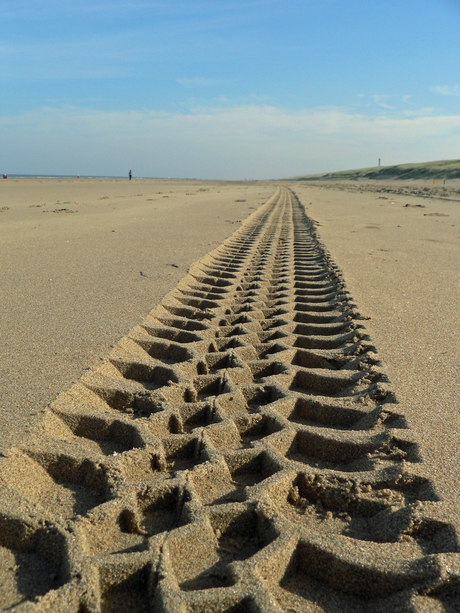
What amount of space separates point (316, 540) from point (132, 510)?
1.66ft

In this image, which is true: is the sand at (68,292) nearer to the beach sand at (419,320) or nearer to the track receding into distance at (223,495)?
the track receding into distance at (223,495)

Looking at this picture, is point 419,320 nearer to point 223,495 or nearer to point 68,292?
point 223,495

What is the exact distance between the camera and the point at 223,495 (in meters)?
1.48

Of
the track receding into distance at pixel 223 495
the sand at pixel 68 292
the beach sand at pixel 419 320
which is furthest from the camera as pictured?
the sand at pixel 68 292

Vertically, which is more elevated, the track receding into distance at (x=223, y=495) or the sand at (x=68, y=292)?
the sand at (x=68, y=292)

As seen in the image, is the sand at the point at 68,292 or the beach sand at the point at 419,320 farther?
the sand at the point at 68,292

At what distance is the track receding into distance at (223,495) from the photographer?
1124 mm

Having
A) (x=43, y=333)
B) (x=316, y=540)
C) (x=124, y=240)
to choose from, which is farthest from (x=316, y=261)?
(x=316, y=540)

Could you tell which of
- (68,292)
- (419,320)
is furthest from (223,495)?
(68,292)

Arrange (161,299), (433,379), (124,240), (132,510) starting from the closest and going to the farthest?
(132,510), (433,379), (161,299), (124,240)

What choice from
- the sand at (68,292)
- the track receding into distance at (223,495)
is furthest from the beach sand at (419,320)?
the sand at (68,292)

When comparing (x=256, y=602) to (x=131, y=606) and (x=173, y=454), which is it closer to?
(x=131, y=606)

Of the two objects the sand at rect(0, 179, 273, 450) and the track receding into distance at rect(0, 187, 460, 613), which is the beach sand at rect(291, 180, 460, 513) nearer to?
the track receding into distance at rect(0, 187, 460, 613)

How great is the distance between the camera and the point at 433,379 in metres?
2.21
